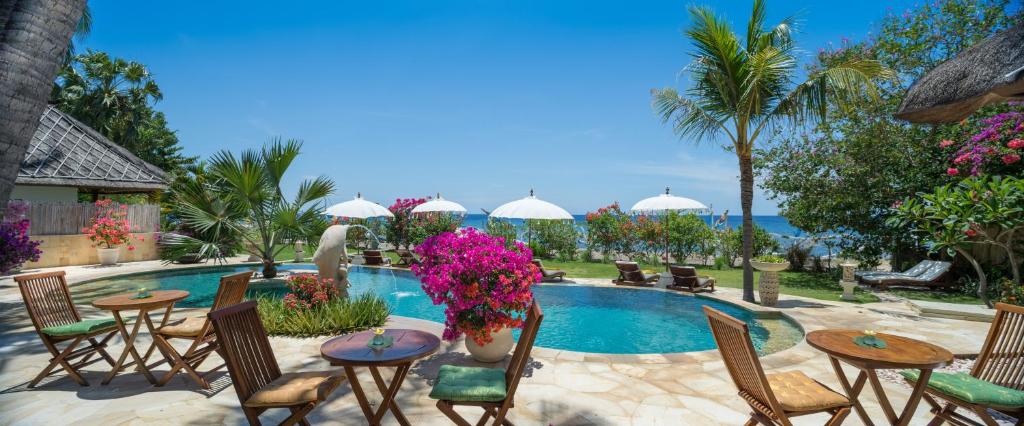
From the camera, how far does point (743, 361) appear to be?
3137 millimetres

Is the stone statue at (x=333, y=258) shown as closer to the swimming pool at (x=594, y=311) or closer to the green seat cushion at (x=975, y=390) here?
the swimming pool at (x=594, y=311)

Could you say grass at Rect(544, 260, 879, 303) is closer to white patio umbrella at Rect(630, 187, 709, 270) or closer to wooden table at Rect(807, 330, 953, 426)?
white patio umbrella at Rect(630, 187, 709, 270)

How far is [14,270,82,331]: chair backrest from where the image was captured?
4.59 meters

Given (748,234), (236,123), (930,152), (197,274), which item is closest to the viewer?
(748,234)

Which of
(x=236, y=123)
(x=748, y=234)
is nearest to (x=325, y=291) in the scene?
(x=748, y=234)

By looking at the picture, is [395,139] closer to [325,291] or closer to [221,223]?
[221,223]

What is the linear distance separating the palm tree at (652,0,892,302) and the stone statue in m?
7.19

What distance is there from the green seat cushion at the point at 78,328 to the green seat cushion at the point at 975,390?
6.95m

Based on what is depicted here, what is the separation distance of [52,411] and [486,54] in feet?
50.1

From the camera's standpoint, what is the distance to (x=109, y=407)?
3.91 meters

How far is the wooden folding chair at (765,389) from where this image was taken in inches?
115

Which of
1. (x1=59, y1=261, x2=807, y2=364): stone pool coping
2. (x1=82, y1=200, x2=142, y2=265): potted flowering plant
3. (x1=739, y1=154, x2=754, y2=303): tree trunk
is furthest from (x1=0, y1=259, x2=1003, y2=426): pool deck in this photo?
(x1=82, y1=200, x2=142, y2=265): potted flowering plant

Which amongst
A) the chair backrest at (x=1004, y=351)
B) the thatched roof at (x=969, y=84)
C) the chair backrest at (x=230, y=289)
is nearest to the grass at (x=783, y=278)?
the chair backrest at (x=1004, y=351)

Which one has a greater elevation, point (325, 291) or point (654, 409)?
point (325, 291)
